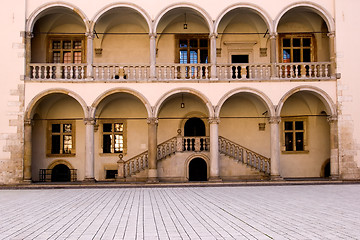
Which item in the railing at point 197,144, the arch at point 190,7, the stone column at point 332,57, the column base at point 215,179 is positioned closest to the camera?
the column base at point 215,179

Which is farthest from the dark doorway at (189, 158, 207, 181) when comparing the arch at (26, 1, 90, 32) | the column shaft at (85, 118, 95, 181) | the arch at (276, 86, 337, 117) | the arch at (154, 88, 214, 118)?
the arch at (26, 1, 90, 32)

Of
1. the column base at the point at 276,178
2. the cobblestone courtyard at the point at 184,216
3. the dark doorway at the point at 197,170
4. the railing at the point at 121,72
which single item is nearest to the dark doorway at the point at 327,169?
the column base at the point at 276,178

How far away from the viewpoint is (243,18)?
20156 mm

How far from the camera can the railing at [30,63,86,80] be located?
17.6m

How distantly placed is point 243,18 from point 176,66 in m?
4.87

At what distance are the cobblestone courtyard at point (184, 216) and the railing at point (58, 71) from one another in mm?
6405

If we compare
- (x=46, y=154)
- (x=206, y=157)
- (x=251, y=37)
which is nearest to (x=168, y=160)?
(x=206, y=157)

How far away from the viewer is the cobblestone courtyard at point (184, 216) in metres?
7.06

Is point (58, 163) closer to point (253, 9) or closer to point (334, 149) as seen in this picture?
point (253, 9)

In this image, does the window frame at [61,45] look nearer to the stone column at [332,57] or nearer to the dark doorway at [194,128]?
the dark doorway at [194,128]

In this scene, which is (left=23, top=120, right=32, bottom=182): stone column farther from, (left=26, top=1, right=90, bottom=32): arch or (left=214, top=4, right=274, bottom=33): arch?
(left=214, top=4, right=274, bottom=33): arch

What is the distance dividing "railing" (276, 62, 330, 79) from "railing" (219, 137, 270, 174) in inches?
158

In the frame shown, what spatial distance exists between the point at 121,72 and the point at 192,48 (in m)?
4.52

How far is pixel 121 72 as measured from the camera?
17812mm
